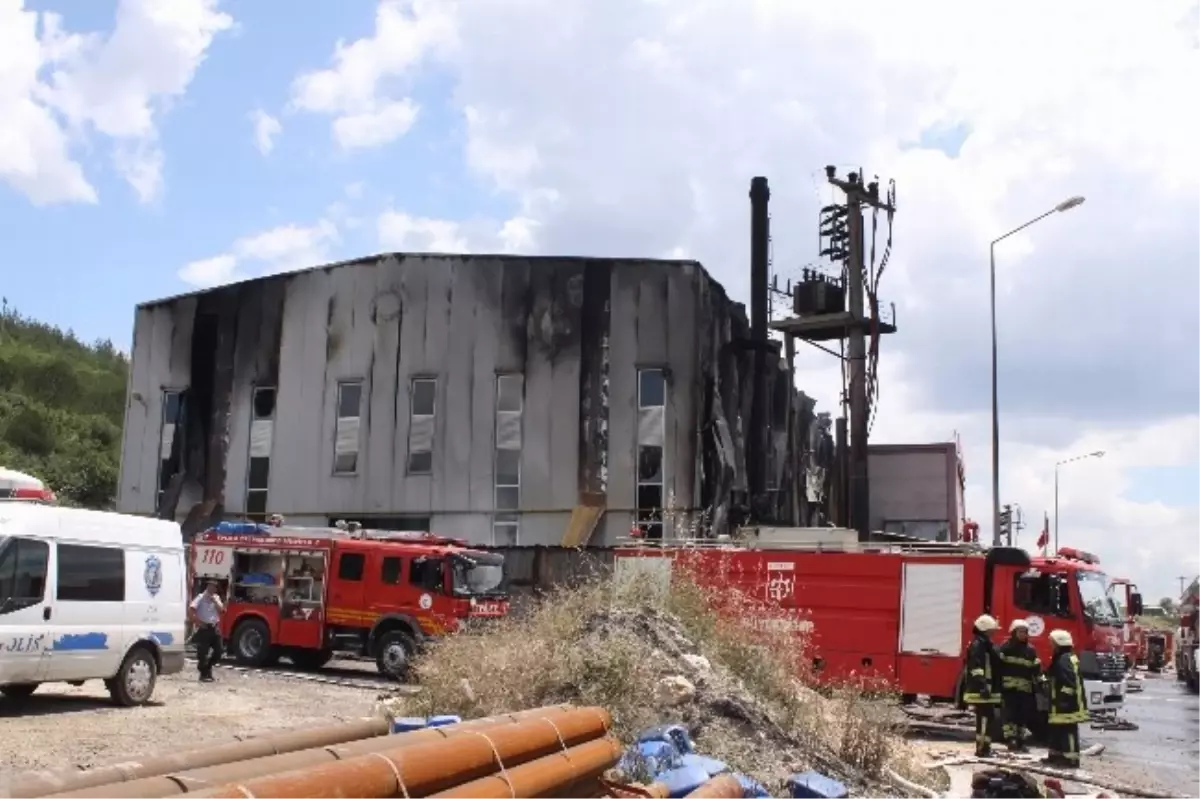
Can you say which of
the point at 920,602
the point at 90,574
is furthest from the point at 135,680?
the point at 920,602

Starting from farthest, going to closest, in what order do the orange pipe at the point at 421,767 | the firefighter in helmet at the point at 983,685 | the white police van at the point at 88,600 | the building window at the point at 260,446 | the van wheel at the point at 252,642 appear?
the building window at the point at 260,446 < the van wheel at the point at 252,642 < the firefighter in helmet at the point at 983,685 < the white police van at the point at 88,600 < the orange pipe at the point at 421,767

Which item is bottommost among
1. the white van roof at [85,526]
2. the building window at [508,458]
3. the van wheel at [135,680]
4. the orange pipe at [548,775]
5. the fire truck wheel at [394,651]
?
the fire truck wheel at [394,651]

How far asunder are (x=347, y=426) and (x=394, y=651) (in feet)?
39.5

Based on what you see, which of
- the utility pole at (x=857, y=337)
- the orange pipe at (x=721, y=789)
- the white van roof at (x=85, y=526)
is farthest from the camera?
the utility pole at (x=857, y=337)

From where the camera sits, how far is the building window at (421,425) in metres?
31.2

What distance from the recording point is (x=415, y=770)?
4.88m

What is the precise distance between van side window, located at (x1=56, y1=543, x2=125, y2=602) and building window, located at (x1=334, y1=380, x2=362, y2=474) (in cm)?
1832

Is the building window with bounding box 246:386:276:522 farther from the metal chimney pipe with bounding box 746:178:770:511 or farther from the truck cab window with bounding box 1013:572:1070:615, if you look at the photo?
the truck cab window with bounding box 1013:572:1070:615

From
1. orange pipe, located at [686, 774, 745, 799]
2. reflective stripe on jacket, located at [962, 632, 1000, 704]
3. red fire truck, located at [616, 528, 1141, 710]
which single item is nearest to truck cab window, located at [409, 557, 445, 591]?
red fire truck, located at [616, 528, 1141, 710]

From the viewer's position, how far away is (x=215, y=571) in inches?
923

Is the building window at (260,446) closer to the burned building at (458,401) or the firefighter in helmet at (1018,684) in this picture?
the burned building at (458,401)

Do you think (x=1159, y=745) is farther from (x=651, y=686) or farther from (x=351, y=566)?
(x=351, y=566)

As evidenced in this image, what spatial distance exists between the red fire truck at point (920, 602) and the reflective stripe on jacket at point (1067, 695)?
431 cm

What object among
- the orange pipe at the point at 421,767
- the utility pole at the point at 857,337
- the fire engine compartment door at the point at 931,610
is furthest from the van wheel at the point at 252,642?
the utility pole at the point at 857,337
